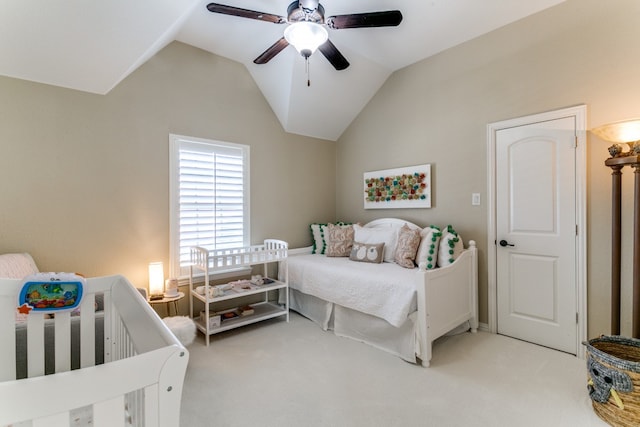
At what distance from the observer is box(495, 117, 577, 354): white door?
2.51m

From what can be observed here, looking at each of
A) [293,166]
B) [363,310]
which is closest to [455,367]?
[363,310]

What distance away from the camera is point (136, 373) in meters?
0.72

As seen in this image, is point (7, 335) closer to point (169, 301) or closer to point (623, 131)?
point (169, 301)

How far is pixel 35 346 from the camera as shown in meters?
1.27

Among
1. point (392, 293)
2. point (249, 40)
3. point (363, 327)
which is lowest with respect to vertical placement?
point (363, 327)

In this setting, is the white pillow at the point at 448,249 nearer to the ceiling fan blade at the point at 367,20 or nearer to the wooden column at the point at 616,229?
the wooden column at the point at 616,229

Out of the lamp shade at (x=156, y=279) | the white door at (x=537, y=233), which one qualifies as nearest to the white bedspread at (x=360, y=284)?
the white door at (x=537, y=233)

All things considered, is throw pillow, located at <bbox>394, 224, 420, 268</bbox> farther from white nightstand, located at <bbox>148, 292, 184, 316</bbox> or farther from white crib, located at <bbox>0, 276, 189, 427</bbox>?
white crib, located at <bbox>0, 276, 189, 427</bbox>

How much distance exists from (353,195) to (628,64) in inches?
112

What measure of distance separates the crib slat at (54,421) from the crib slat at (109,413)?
0.17 ft

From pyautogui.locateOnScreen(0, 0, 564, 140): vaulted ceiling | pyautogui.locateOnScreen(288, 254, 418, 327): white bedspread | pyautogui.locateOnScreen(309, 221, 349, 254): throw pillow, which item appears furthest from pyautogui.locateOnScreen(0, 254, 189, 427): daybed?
pyautogui.locateOnScreen(309, 221, 349, 254): throw pillow

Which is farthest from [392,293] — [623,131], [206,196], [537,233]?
[206,196]

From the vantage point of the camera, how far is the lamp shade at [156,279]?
2.73 metres

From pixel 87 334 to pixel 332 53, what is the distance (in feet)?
7.71
